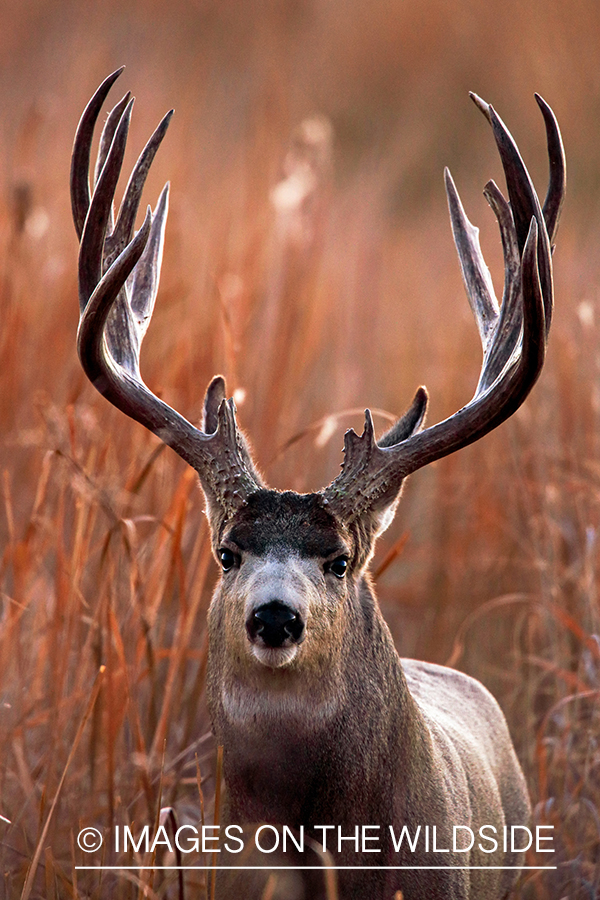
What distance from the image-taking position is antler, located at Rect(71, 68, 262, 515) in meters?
3.22

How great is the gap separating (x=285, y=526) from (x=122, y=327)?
3.34 ft

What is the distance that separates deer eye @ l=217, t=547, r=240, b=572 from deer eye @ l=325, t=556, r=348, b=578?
0.26 metres

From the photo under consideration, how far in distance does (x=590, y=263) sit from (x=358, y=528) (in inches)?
173

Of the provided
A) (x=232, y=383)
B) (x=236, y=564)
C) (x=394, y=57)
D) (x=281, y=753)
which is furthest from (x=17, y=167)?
(x=394, y=57)

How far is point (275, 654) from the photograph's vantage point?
2.85 metres

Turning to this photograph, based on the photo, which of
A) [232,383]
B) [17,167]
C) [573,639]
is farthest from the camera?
[17,167]

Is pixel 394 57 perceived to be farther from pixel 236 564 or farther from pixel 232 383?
pixel 236 564

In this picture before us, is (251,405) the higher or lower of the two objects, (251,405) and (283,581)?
the higher

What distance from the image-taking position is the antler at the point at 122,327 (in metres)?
3.22

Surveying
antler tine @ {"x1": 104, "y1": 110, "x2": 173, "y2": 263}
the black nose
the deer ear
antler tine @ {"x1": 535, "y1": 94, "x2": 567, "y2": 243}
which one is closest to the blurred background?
the deer ear

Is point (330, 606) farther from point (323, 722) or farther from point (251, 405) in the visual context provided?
point (251, 405)

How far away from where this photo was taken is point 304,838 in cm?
306

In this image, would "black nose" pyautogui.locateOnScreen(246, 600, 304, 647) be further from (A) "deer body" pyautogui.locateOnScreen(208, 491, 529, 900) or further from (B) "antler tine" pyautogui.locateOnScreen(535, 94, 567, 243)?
(B) "antler tine" pyautogui.locateOnScreen(535, 94, 567, 243)

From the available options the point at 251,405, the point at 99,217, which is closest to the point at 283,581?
the point at 99,217
